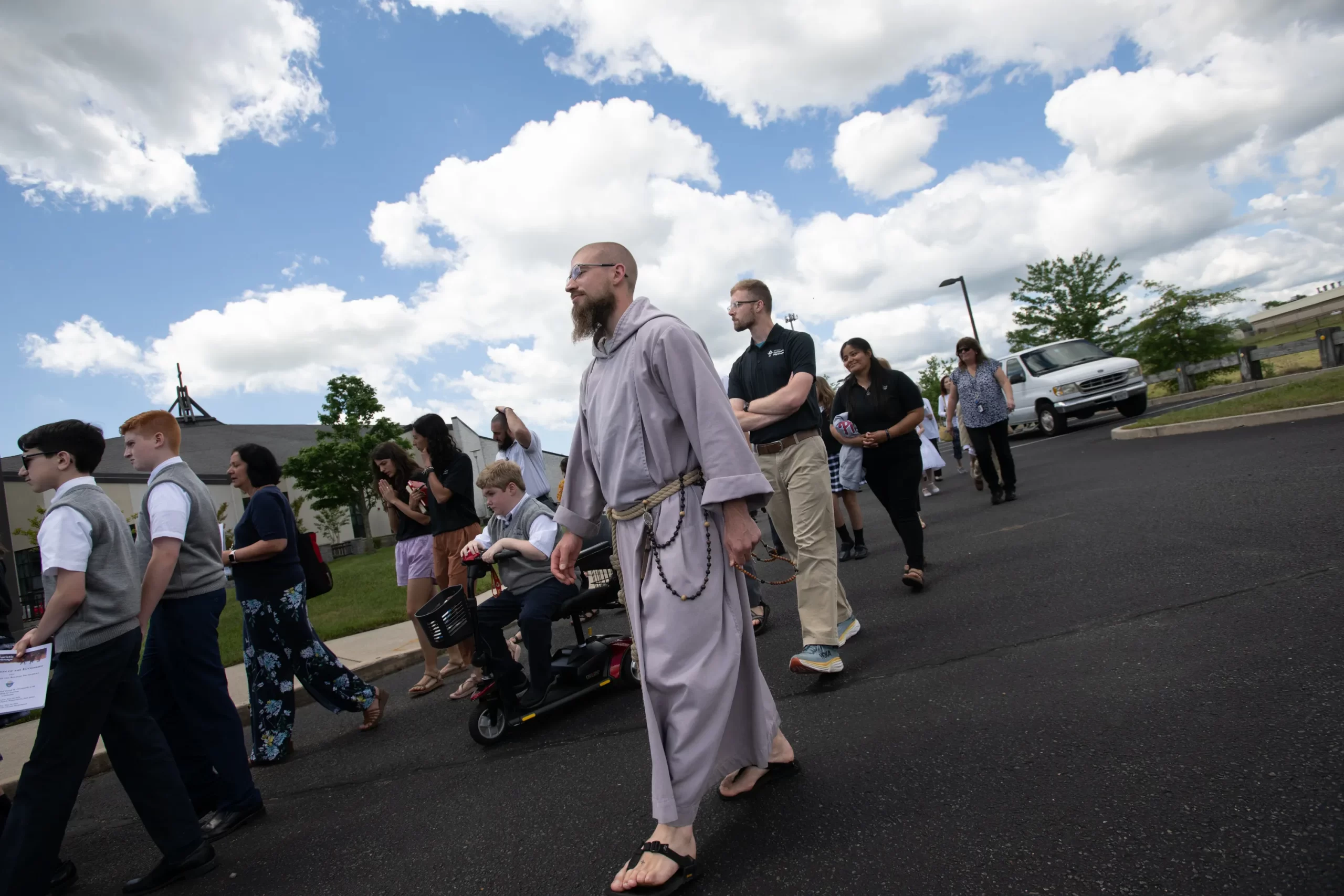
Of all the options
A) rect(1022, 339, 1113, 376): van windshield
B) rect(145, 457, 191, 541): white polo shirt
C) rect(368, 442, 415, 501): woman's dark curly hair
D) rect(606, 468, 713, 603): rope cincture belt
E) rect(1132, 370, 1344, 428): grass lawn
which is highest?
rect(1022, 339, 1113, 376): van windshield

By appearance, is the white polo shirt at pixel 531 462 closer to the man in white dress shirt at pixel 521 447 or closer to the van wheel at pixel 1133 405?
the man in white dress shirt at pixel 521 447

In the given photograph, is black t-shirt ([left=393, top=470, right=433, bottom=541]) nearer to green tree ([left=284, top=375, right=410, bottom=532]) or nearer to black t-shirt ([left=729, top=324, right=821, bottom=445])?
black t-shirt ([left=729, top=324, right=821, bottom=445])

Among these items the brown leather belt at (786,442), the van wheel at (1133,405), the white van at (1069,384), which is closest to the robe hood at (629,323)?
the brown leather belt at (786,442)

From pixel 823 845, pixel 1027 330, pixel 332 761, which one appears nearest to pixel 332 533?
pixel 1027 330

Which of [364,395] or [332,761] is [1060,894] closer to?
[332,761]

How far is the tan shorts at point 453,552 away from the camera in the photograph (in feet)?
19.8

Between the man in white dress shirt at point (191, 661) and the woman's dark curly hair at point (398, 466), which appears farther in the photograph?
the woman's dark curly hair at point (398, 466)

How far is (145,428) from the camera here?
412cm

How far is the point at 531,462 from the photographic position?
7.00 meters

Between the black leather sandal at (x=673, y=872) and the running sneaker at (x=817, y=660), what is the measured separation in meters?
1.68

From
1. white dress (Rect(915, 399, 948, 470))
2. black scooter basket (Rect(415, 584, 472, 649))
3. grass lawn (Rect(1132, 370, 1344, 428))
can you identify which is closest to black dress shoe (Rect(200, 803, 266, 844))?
black scooter basket (Rect(415, 584, 472, 649))

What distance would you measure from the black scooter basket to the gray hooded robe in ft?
7.17

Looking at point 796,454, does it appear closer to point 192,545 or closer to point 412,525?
point 192,545

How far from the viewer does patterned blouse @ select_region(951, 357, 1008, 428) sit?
Result: 8.87 meters
